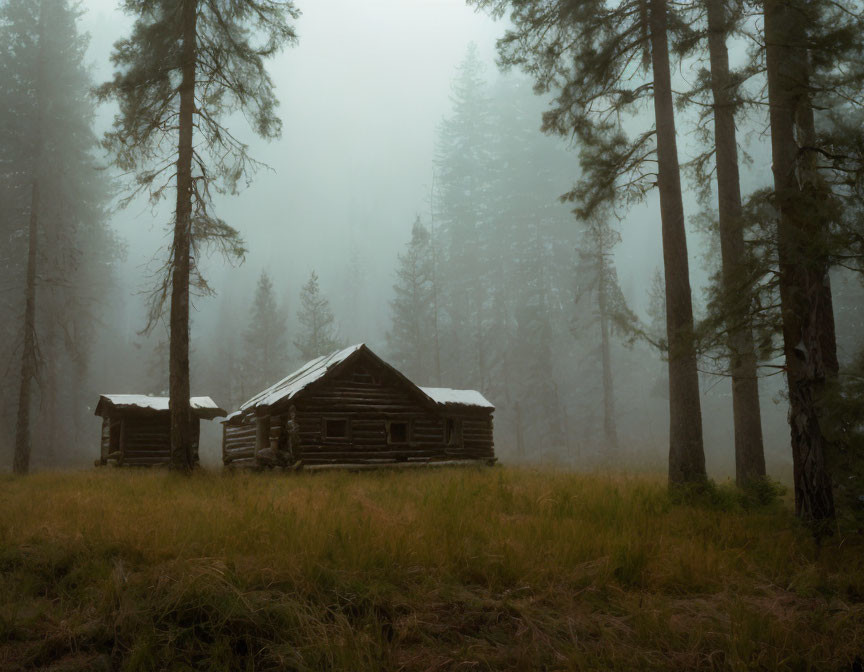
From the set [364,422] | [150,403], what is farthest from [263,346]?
[364,422]

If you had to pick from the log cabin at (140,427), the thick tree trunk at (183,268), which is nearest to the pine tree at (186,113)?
the thick tree trunk at (183,268)

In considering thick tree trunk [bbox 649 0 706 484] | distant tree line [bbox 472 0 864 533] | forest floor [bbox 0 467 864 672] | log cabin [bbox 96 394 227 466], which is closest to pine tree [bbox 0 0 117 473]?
log cabin [bbox 96 394 227 466]

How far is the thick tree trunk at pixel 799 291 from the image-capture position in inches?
291

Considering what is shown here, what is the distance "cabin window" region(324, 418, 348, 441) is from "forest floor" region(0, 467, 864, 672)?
10594 millimetres

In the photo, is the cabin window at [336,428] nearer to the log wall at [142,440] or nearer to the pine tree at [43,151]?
the log wall at [142,440]

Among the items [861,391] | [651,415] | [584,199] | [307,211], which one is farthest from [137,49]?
[307,211]

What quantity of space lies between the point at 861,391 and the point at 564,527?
406 centimetres

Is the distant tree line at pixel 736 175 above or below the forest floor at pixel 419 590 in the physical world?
above

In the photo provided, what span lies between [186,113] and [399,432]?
12931 millimetres

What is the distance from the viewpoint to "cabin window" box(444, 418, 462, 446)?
912 inches

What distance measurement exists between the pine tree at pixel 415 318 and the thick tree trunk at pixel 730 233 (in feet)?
100

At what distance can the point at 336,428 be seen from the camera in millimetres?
19734

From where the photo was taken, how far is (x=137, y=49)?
15203 millimetres

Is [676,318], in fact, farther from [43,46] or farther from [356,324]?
[356,324]
